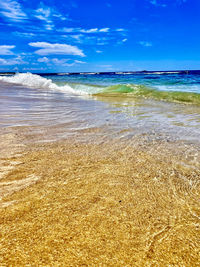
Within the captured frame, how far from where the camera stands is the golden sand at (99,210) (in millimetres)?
905

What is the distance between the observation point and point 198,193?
55.3 inches

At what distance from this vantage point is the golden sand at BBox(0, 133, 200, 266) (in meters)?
0.90

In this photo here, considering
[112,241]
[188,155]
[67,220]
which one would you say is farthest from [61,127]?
[112,241]

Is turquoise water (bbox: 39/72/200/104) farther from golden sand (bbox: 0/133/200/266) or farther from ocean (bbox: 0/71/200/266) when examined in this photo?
golden sand (bbox: 0/133/200/266)

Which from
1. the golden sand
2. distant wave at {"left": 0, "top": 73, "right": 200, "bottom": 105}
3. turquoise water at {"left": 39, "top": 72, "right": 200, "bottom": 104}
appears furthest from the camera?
turquoise water at {"left": 39, "top": 72, "right": 200, "bottom": 104}

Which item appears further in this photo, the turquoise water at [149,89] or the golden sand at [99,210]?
the turquoise water at [149,89]

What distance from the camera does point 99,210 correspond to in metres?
1.19

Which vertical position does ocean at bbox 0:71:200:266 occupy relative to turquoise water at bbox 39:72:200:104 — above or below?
below

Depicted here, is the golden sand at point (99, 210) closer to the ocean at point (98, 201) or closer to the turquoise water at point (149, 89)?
the ocean at point (98, 201)

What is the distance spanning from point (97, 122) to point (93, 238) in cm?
252

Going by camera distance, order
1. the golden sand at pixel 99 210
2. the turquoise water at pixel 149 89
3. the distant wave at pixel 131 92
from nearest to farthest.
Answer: the golden sand at pixel 99 210, the distant wave at pixel 131 92, the turquoise water at pixel 149 89

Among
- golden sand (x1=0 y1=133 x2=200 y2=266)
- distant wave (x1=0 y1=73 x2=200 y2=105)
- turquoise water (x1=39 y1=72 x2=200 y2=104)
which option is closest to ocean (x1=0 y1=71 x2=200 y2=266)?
golden sand (x1=0 y1=133 x2=200 y2=266)

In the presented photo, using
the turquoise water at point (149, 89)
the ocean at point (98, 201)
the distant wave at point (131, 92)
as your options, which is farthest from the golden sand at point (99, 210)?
the turquoise water at point (149, 89)

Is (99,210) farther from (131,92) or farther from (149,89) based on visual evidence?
(149,89)
